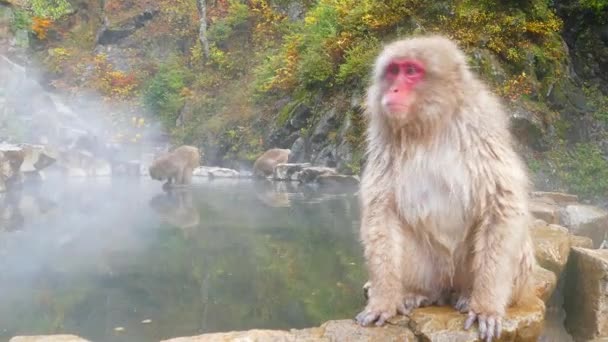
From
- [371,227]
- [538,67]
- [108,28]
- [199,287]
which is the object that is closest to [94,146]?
[108,28]

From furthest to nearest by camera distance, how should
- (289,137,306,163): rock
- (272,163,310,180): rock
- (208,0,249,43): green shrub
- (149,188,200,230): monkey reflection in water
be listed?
(208,0,249,43): green shrub
(289,137,306,163): rock
(272,163,310,180): rock
(149,188,200,230): monkey reflection in water

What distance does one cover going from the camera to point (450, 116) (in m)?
2.37

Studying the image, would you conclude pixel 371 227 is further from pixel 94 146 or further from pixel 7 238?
pixel 94 146

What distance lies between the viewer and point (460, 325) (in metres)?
2.32

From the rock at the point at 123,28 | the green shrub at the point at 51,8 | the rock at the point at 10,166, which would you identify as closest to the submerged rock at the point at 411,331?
the rock at the point at 10,166

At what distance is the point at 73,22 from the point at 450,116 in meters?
22.1

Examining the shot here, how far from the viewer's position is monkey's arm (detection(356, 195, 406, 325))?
239 centimetres

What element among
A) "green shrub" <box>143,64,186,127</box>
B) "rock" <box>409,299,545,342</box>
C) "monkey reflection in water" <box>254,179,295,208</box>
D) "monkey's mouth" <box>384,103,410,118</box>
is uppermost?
"green shrub" <box>143,64,186,127</box>

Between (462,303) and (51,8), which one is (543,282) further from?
(51,8)

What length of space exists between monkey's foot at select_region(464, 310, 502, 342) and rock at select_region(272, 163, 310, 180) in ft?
29.1

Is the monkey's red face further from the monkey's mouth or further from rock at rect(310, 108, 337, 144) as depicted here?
rock at rect(310, 108, 337, 144)

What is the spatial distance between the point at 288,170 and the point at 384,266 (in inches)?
359

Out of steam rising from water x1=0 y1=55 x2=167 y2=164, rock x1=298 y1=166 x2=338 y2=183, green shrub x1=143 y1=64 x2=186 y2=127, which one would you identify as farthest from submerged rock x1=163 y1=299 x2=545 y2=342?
green shrub x1=143 y1=64 x2=186 y2=127

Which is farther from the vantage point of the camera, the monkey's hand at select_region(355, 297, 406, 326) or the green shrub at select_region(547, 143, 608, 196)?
the green shrub at select_region(547, 143, 608, 196)
